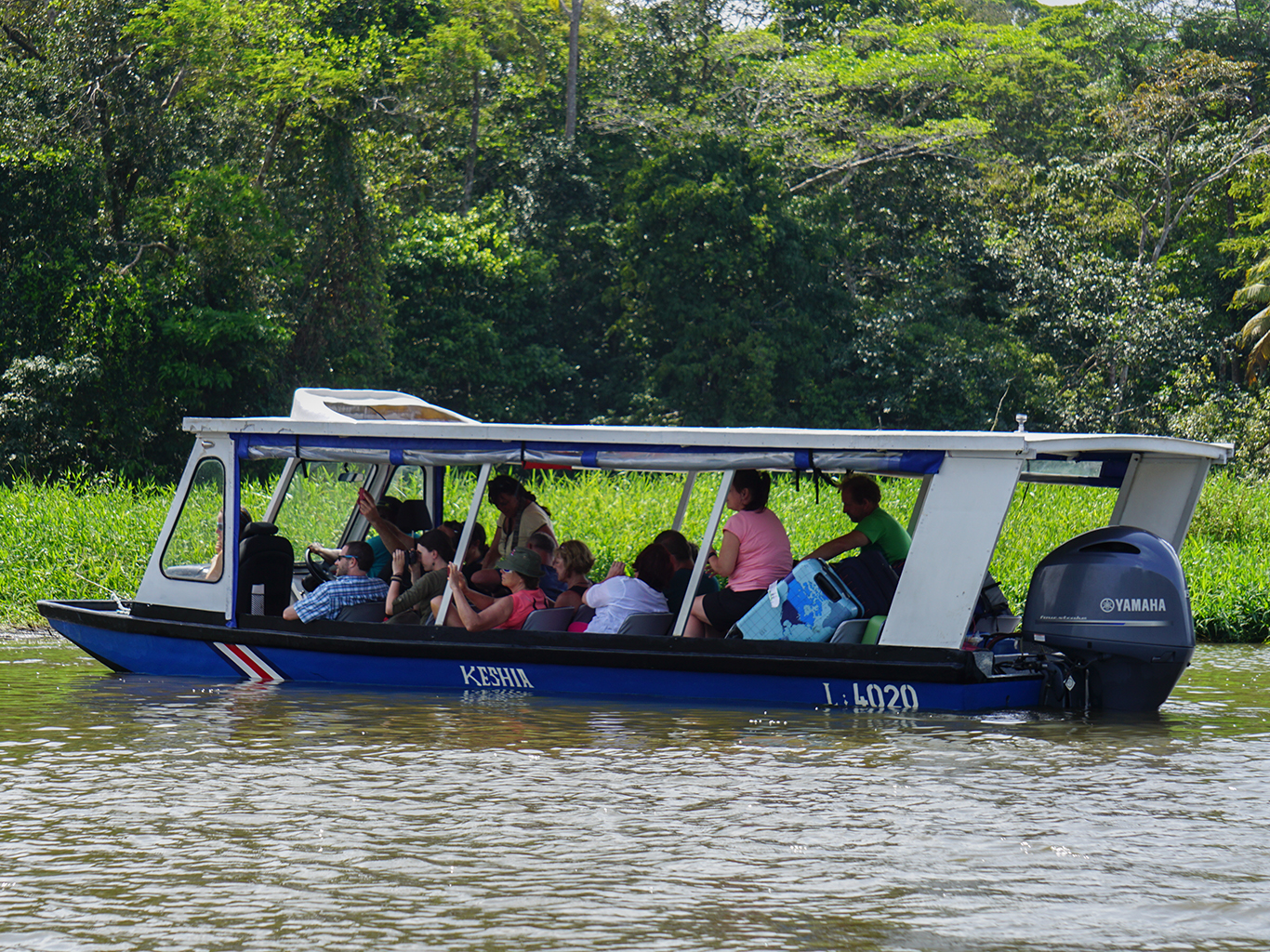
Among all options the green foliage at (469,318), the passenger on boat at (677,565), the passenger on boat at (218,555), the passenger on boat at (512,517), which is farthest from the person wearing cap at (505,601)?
the green foliage at (469,318)

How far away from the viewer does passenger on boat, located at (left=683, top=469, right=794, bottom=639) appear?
9.41 metres

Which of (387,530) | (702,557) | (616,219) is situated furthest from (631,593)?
(616,219)

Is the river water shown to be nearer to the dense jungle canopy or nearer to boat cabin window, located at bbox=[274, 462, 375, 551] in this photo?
boat cabin window, located at bbox=[274, 462, 375, 551]

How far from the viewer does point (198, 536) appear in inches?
423

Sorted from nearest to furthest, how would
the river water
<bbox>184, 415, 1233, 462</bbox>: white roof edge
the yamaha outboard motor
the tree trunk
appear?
the river water, the yamaha outboard motor, <bbox>184, 415, 1233, 462</bbox>: white roof edge, the tree trunk

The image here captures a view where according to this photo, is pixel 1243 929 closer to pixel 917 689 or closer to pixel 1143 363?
pixel 917 689

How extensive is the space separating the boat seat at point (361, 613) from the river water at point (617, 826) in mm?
701

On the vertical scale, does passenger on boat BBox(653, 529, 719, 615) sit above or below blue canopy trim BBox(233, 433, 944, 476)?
below

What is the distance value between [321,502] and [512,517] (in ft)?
5.33

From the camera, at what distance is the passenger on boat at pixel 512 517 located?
1117cm

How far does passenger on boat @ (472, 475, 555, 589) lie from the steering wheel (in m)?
1.24

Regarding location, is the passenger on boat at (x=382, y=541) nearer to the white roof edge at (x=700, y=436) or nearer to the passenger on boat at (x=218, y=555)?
the white roof edge at (x=700, y=436)

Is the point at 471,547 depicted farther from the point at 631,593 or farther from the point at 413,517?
the point at 631,593

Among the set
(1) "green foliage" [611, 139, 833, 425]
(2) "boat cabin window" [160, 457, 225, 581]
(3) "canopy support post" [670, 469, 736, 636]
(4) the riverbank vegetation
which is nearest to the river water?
(3) "canopy support post" [670, 469, 736, 636]
